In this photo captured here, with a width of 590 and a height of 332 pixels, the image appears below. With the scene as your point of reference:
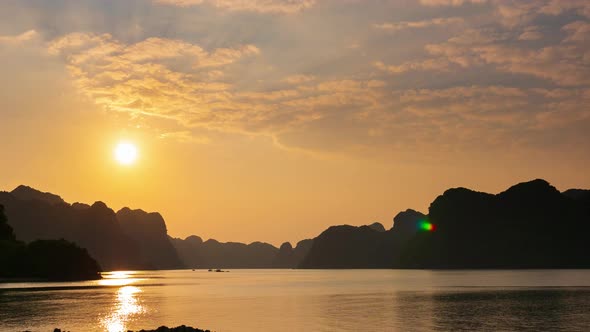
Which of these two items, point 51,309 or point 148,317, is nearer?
point 148,317

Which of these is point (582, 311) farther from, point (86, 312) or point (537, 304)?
point (86, 312)

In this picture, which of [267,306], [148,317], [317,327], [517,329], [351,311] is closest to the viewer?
[517,329]

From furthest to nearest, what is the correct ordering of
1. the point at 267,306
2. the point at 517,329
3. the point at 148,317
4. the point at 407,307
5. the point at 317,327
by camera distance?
the point at 267,306 < the point at 407,307 < the point at 148,317 < the point at 317,327 < the point at 517,329

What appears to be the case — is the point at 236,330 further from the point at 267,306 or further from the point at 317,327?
the point at 267,306

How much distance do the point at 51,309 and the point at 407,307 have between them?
6004 centimetres

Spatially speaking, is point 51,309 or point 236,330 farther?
point 51,309

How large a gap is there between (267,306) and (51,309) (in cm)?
3761

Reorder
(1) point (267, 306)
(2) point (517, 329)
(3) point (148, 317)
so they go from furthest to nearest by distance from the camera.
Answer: (1) point (267, 306)
(3) point (148, 317)
(2) point (517, 329)

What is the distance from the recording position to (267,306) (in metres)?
113

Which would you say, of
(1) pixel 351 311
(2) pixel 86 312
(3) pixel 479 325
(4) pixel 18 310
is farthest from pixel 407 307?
(4) pixel 18 310

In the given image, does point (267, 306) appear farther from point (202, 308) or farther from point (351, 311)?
point (351, 311)

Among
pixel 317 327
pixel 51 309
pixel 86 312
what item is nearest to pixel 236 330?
pixel 317 327

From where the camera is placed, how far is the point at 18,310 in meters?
95.6

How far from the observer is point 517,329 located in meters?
71.7
